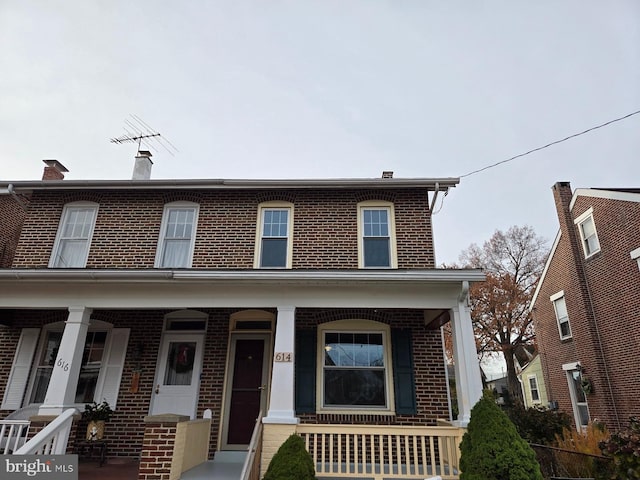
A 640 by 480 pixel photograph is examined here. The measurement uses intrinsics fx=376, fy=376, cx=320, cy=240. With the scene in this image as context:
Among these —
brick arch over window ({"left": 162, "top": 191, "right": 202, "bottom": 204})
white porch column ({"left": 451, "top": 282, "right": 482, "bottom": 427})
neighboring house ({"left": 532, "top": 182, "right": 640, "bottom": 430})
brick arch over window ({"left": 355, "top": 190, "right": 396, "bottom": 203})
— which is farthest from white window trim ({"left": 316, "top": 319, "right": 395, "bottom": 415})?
neighboring house ({"left": 532, "top": 182, "right": 640, "bottom": 430})

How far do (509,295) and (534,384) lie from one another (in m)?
7.40

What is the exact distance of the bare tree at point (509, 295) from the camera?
24.4 meters

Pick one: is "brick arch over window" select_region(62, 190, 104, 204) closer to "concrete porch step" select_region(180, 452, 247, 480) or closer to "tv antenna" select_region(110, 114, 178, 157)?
"tv antenna" select_region(110, 114, 178, 157)

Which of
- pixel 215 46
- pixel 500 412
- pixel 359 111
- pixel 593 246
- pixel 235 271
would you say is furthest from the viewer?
pixel 593 246

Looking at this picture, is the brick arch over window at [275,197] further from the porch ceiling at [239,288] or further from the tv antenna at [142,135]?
the tv antenna at [142,135]

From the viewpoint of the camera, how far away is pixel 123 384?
7676mm

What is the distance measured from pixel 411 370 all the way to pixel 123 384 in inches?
230

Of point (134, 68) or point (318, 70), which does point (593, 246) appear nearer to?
point (318, 70)

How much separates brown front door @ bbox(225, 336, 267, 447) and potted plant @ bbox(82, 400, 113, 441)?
228 cm

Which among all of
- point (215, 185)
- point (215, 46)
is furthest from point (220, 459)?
point (215, 46)

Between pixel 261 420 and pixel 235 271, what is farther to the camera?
pixel 235 271

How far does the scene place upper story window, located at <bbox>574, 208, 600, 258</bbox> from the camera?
42.3ft

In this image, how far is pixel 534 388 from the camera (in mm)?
18500

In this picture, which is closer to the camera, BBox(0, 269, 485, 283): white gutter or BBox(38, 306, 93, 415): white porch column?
BBox(38, 306, 93, 415): white porch column
